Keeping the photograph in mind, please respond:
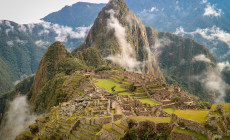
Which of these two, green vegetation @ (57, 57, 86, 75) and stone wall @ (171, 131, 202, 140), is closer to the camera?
stone wall @ (171, 131, 202, 140)

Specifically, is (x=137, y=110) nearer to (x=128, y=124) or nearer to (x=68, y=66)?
(x=128, y=124)

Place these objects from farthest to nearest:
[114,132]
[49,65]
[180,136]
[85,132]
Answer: [49,65] < [85,132] < [114,132] < [180,136]

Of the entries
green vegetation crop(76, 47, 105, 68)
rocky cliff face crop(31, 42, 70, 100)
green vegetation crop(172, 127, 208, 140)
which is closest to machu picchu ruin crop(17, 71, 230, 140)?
green vegetation crop(172, 127, 208, 140)

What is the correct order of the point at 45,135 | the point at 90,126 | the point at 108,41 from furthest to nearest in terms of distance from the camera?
the point at 108,41
the point at 45,135
the point at 90,126

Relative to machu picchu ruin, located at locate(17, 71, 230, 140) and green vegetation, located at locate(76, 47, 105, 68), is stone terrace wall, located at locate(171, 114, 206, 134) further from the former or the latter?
green vegetation, located at locate(76, 47, 105, 68)

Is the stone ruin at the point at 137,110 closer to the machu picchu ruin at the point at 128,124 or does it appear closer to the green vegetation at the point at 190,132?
the machu picchu ruin at the point at 128,124

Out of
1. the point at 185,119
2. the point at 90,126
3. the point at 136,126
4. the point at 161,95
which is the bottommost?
the point at 161,95

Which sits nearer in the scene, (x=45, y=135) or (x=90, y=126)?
(x=90, y=126)

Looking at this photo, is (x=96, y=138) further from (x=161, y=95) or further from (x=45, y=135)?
(x=161, y=95)

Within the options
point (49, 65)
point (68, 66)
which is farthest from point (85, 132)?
point (49, 65)

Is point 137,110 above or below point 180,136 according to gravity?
below

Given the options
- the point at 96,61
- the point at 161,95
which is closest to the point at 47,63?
the point at 96,61

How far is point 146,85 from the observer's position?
62375 millimetres

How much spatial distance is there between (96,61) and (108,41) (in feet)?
196
